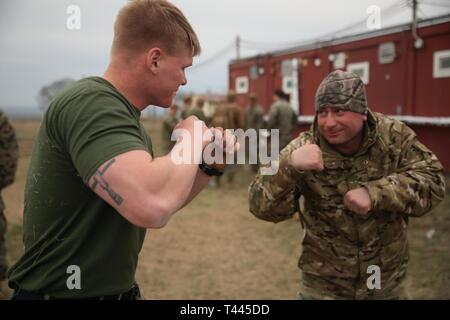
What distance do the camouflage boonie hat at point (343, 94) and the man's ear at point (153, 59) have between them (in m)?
1.04

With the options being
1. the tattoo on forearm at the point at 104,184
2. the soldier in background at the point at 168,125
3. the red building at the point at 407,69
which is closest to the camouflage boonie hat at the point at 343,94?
the tattoo on forearm at the point at 104,184

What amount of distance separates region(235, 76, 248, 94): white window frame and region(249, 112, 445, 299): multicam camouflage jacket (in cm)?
1172

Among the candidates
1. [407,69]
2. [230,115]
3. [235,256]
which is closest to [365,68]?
[407,69]

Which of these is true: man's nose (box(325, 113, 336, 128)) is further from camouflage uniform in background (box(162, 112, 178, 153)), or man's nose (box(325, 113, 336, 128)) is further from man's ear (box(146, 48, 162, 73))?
camouflage uniform in background (box(162, 112, 178, 153))

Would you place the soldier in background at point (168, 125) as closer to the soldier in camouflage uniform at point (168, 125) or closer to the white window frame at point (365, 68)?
the soldier in camouflage uniform at point (168, 125)

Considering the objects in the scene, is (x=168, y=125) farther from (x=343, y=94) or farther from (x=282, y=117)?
(x=343, y=94)

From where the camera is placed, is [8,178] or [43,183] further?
[8,178]

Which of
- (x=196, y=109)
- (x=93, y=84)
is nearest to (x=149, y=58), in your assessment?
(x=93, y=84)

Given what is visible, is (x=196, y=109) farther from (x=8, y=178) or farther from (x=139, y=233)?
(x=139, y=233)

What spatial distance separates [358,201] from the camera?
2.05 m

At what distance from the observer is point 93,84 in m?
1.36

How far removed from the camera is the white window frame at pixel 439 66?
6.94m

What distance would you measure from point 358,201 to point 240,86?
1251cm
